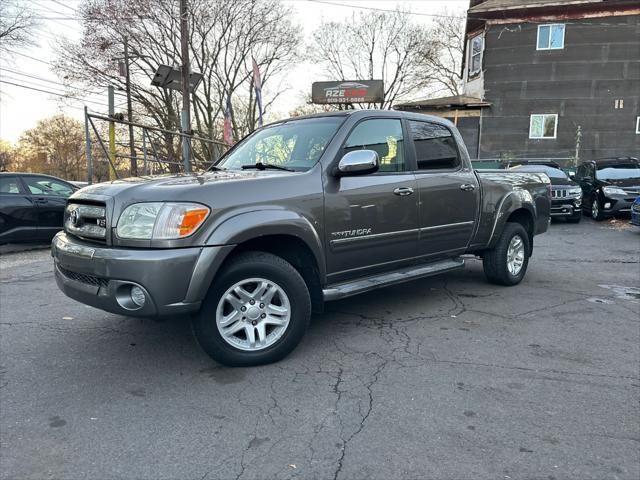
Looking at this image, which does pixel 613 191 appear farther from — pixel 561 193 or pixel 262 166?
pixel 262 166

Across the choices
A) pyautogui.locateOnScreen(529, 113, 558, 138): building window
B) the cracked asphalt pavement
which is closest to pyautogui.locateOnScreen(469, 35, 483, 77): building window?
pyautogui.locateOnScreen(529, 113, 558, 138): building window

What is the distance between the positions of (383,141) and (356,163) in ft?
2.74

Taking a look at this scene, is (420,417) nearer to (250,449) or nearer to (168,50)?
(250,449)

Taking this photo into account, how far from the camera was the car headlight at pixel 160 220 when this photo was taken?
2998 millimetres

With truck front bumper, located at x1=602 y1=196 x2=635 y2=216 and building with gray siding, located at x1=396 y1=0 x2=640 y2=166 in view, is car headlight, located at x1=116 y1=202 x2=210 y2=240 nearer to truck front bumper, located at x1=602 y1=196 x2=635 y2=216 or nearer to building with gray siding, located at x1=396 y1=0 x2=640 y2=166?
truck front bumper, located at x1=602 y1=196 x2=635 y2=216

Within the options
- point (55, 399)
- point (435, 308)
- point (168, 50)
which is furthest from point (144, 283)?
point (168, 50)

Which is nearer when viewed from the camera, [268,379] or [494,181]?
[268,379]

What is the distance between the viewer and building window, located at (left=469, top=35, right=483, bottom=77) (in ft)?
71.4

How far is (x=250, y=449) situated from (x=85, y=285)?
1637 mm

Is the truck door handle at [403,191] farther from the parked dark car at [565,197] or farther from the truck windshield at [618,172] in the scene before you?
the truck windshield at [618,172]

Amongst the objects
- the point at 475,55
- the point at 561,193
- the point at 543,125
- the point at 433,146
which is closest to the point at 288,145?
the point at 433,146

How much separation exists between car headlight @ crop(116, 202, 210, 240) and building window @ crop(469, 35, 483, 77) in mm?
21626

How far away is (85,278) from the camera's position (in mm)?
3227

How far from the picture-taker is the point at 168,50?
24.6 metres
